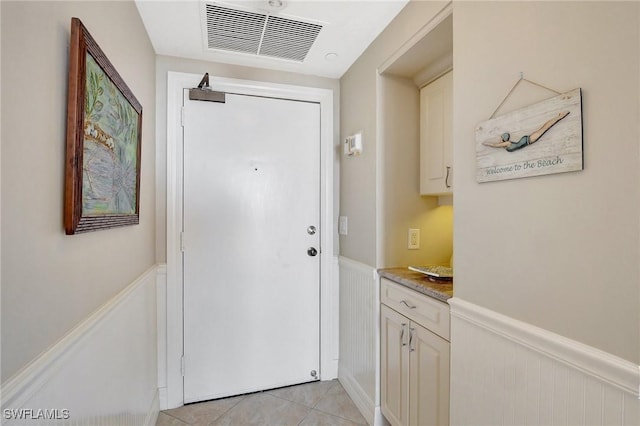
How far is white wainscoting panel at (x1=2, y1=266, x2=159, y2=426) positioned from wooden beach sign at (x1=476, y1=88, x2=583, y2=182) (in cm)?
135

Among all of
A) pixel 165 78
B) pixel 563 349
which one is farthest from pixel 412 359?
pixel 165 78

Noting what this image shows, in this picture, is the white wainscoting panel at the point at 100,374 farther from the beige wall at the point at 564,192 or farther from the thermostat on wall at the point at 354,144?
the thermostat on wall at the point at 354,144

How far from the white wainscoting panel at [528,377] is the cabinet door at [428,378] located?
0.08 metres

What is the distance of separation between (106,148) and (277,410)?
1809mm

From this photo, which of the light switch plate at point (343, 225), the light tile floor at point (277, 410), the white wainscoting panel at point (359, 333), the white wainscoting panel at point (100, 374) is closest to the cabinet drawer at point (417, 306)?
the white wainscoting panel at point (359, 333)

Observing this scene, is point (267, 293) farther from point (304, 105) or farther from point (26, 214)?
point (26, 214)

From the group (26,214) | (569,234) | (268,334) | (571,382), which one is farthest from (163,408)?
(569,234)

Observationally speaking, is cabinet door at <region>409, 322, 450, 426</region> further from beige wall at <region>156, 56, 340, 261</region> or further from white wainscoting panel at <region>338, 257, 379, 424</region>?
beige wall at <region>156, 56, 340, 261</region>

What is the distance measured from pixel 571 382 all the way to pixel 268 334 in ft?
5.92

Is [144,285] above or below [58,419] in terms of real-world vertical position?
above

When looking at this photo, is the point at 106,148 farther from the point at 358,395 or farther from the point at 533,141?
the point at 358,395

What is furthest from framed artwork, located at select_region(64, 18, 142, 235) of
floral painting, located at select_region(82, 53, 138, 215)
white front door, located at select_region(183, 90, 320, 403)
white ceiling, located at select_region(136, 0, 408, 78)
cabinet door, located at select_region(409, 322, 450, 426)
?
cabinet door, located at select_region(409, 322, 450, 426)

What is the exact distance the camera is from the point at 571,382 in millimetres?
821

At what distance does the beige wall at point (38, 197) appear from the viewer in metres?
0.65
